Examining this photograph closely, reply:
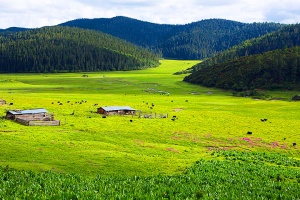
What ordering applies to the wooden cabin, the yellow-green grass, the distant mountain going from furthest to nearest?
the distant mountain → the wooden cabin → the yellow-green grass

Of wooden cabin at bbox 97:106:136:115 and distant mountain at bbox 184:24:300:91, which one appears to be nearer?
wooden cabin at bbox 97:106:136:115

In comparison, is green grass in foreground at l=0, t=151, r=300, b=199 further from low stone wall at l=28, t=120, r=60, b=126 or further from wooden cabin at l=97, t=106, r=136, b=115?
wooden cabin at l=97, t=106, r=136, b=115

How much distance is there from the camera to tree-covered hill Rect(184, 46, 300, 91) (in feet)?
549

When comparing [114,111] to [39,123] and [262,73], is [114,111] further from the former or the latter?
[262,73]

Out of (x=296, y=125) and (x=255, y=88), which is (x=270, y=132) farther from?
(x=255, y=88)

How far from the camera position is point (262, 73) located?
17725cm

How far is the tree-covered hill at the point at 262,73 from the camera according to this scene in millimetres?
167375

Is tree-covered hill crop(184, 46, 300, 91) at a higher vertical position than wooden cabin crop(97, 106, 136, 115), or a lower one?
higher

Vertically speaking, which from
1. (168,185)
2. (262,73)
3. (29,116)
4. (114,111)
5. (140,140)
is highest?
(262,73)

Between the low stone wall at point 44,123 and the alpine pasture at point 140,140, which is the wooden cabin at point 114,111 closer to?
the alpine pasture at point 140,140

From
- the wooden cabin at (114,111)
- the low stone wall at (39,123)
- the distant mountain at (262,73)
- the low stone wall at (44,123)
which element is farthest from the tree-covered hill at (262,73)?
the low stone wall at (39,123)

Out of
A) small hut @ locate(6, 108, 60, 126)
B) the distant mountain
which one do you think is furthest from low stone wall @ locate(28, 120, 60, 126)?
the distant mountain

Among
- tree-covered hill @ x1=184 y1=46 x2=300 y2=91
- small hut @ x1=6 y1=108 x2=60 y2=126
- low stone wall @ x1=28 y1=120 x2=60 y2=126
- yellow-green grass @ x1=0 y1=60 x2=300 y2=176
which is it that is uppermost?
tree-covered hill @ x1=184 y1=46 x2=300 y2=91

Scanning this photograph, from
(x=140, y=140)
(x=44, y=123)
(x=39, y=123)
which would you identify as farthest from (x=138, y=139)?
(x=39, y=123)
